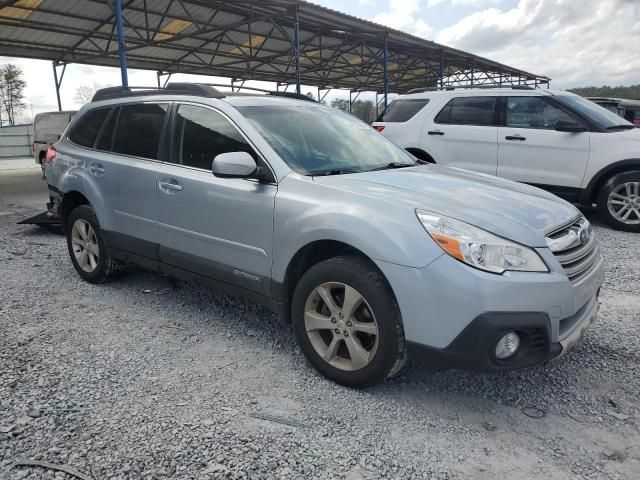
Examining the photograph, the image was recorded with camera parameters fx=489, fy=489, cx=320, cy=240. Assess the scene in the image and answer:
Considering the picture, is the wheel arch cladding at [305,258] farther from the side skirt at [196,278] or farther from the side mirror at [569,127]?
the side mirror at [569,127]

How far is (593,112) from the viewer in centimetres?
674

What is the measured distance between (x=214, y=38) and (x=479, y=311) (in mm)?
15467

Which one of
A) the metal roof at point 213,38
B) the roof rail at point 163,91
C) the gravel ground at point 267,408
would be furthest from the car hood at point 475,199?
the metal roof at point 213,38

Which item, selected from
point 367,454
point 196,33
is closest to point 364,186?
point 367,454

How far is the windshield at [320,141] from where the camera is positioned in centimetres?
314

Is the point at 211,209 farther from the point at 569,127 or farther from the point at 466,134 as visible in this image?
the point at 569,127

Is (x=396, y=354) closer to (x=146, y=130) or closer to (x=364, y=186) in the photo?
(x=364, y=186)

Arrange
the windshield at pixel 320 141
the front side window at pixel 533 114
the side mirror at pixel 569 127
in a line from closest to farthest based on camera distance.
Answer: the windshield at pixel 320 141 → the side mirror at pixel 569 127 → the front side window at pixel 533 114

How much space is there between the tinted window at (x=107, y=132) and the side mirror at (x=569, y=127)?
5487mm

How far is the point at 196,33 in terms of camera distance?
14.3 m

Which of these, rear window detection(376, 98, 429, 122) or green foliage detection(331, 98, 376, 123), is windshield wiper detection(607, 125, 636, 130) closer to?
rear window detection(376, 98, 429, 122)

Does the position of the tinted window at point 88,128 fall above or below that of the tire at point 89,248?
above

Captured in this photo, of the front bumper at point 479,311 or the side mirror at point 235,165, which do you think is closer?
the front bumper at point 479,311

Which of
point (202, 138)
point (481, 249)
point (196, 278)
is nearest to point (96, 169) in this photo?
point (202, 138)
